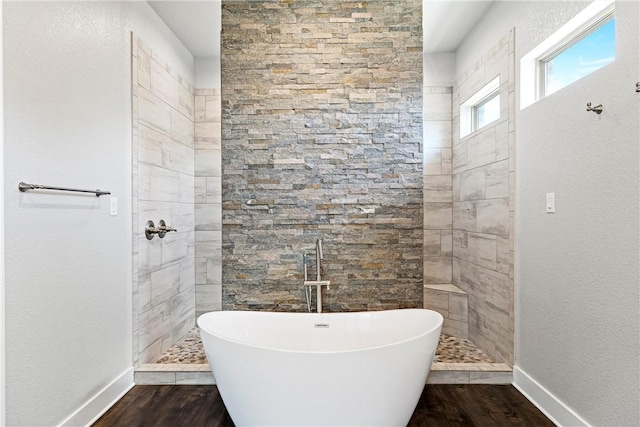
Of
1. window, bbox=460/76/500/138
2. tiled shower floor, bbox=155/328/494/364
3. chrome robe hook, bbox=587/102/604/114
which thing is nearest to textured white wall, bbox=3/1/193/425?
tiled shower floor, bbox=155/328/494/364

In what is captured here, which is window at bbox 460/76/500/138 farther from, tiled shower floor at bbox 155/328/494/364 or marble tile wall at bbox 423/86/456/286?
tiled shower floor at bbox 155/328/494/364

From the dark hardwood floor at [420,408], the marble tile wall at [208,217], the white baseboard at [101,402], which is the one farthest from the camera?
the marble tile wall at [208,217]

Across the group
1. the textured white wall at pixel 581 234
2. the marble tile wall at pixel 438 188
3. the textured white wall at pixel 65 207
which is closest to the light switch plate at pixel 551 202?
the textured white wall at pixel 581 234

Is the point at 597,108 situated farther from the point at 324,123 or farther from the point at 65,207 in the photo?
the point at 65,207

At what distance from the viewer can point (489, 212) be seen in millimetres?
3102

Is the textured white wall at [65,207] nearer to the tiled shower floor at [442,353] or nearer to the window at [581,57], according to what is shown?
the tiled shower floor at [442,353]

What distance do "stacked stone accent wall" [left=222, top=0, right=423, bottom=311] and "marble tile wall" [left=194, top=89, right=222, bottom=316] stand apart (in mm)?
1105

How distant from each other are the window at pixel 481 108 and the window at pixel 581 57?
0.53 m

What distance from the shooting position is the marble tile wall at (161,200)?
2.81 meters

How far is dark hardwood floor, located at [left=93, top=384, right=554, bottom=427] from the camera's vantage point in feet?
7.32

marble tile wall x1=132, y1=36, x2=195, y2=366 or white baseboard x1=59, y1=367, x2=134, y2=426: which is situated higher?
marble tile wall x1=132, y1=36, x2=195, y2=366

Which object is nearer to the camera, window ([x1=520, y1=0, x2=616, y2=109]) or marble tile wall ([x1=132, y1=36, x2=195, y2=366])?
window ([x1=520, y1=0, x2=616, y2=109])

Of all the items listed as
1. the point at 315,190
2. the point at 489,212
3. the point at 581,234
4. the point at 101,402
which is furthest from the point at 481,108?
the point at 101,402

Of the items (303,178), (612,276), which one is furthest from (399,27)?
(612,276)
